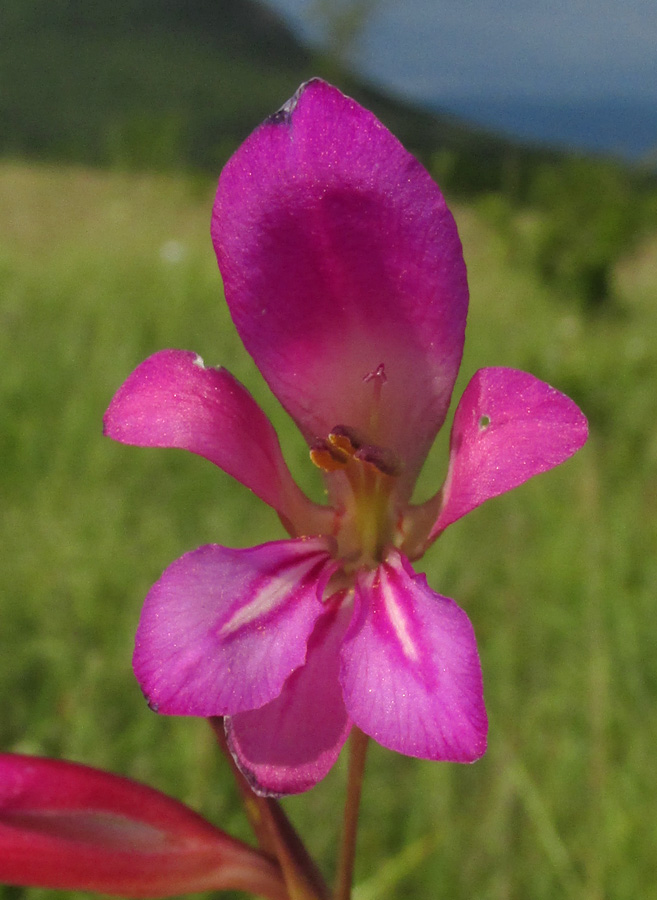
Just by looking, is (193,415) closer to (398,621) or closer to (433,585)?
(398,621)

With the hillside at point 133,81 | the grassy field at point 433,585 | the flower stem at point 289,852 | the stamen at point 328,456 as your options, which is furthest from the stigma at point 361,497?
the hillside at point 133,81

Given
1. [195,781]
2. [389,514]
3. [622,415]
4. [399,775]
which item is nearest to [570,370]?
[622,415]

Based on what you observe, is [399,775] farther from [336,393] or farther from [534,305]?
[534,305]

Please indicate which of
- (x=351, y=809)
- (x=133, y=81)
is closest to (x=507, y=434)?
(x=351, y=809)

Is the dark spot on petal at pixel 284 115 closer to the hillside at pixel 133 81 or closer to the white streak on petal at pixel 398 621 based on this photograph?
the white streak on petal at pixel 398 621

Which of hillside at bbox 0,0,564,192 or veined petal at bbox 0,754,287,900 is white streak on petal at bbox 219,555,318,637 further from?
hillside at bbox 0,0,564,192

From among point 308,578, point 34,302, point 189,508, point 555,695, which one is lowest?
point 34,302
